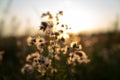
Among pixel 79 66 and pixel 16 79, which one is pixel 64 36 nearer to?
pixel 16 79

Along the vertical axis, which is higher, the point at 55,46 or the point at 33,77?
the point at 55,46

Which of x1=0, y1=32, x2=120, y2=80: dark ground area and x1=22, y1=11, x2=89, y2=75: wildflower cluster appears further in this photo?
x1=0, y1=32, x2=120, y2=80: dark ground area

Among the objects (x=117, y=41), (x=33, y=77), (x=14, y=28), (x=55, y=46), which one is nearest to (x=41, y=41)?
(x=55, y=46)

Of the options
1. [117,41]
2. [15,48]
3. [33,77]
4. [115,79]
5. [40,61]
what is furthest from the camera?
[117,41]

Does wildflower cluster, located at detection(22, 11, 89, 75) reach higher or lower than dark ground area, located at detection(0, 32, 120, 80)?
higher

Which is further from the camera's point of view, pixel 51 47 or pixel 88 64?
pixel 88 64

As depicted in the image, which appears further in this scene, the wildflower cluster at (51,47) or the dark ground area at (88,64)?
the dark ground area at (88,64)

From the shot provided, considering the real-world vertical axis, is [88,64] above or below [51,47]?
below

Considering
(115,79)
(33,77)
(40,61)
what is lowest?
(115,79)

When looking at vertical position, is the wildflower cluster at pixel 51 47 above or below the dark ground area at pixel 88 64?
above

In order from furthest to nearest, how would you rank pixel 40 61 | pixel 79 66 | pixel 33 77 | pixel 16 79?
pixel 79 66 < pixel 16 79 < pixel 33 77 < pixel 40 61

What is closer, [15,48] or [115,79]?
[115,79]
